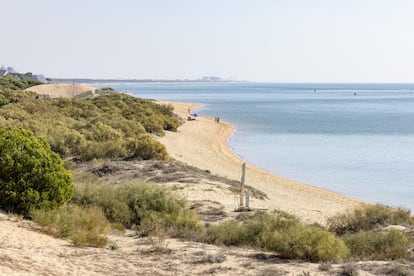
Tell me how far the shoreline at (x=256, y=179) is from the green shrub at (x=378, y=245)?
14.4 feet

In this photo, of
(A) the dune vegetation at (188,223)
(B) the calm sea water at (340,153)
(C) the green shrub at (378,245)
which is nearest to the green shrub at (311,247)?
(A) the dune vegetation at (188,223)

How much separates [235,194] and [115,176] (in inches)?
179

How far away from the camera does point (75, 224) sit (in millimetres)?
11602

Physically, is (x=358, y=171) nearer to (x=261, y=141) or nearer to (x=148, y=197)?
(x=261, y=141)

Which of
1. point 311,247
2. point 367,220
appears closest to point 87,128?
point 367,220

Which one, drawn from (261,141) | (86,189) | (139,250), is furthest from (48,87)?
(139,250)

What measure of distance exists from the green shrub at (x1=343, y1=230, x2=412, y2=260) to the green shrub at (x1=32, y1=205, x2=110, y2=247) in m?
4.95

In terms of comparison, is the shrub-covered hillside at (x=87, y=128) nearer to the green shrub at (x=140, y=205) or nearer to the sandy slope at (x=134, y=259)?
the green shrub at (x=140, y=205)

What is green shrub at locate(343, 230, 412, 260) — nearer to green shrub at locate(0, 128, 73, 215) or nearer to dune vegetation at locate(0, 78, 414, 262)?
dune vegetation at locate(0, 78, 414, 262)

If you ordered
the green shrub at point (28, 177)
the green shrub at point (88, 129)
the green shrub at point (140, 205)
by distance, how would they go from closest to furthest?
the green shrub at point (28, 177)
the green shrub at point (140, 205)
the green shrub at point (88, 129)

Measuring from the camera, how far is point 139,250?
10586mm

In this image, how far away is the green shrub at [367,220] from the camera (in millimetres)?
13484

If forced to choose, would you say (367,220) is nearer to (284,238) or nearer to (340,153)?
(284,238)

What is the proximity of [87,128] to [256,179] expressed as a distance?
432 inches
